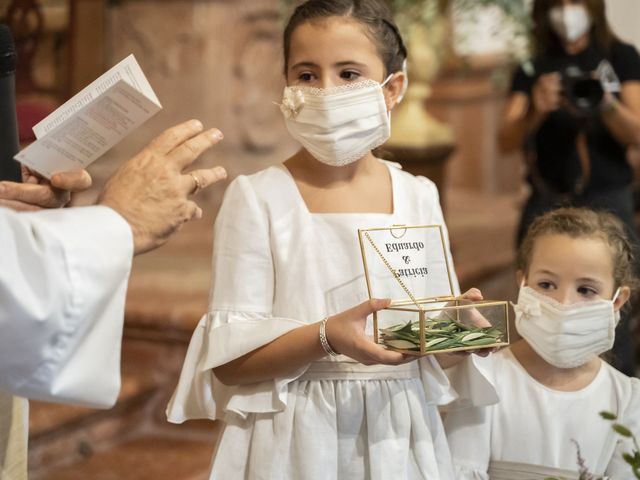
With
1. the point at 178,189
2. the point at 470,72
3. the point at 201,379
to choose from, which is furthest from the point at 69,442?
the point at 470,72

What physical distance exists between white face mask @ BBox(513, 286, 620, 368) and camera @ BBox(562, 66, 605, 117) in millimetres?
1535

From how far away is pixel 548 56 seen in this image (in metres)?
3.99

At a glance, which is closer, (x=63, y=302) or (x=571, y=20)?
(x=63, y=302)

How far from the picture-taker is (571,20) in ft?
12.5

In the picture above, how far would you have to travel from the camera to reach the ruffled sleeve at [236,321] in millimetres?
2182

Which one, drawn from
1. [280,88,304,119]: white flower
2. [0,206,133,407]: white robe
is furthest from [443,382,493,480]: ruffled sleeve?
[0,206,133,407]: white robe

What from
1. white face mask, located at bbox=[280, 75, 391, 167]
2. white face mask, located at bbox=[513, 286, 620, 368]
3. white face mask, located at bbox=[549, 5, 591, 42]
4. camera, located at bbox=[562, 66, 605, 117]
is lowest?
white face mask, located at bbox=[513, 286, 620, 368]

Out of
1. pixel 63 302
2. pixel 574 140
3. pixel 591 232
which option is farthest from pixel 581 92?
pixel 63 302

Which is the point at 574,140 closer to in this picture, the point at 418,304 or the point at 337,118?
the point at 337,118

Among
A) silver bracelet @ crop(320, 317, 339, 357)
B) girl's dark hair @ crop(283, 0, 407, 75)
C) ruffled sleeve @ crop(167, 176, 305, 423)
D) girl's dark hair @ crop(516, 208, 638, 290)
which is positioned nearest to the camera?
silver bracelet @ crop(320, 317, 339, 357)

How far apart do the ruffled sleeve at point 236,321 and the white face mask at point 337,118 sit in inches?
7.5

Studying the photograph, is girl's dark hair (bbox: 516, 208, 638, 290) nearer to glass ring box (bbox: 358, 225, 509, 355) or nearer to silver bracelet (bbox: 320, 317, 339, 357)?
glass ring box (bbox: 358, 225, 509, 355)

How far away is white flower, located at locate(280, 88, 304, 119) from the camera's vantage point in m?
2.28

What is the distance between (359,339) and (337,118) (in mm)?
543
